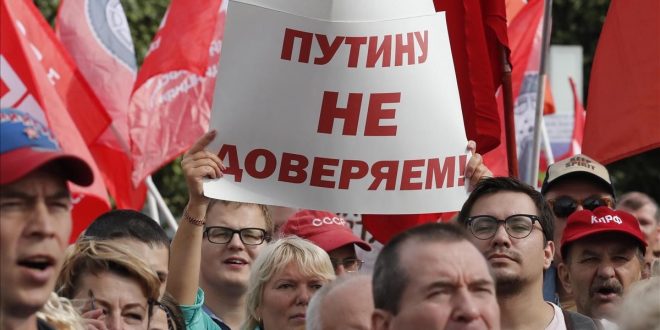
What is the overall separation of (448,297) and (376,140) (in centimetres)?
208

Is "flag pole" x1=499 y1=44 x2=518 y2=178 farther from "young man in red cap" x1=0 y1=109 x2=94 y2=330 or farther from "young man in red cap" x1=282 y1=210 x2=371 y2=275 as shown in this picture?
"young man in red cap" x1=0 y1=109 x2=94 y2=330

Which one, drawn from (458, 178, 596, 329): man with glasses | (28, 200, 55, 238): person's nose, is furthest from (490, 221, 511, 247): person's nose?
(28, 200, 55, 238): person's nose

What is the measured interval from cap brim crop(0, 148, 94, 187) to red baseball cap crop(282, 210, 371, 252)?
135 inches

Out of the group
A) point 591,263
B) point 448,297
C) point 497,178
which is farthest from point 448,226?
point 591,263

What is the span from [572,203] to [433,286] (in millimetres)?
3103

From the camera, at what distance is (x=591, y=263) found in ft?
23.0

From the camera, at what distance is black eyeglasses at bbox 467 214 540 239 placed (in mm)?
6055

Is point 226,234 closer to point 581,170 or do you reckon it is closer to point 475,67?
point 475,67

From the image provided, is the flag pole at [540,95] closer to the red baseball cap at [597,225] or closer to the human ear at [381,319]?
the red baseball cap at [597,225]

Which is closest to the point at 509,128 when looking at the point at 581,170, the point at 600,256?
the point at 581,170

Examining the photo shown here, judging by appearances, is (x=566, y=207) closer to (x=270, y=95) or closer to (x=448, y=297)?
(x=270, y=95)

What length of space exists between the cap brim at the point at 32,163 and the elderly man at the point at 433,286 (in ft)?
3.43

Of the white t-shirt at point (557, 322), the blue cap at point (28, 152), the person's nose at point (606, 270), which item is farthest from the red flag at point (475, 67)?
the blue cap at point (28, 152)

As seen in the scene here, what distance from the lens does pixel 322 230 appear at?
735 cm
